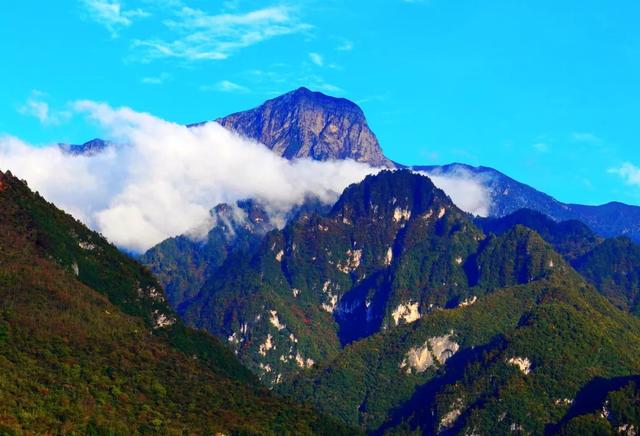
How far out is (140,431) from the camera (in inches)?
5822

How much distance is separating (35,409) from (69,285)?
154 ft

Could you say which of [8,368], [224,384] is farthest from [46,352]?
[224,384]

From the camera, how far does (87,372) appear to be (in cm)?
15612

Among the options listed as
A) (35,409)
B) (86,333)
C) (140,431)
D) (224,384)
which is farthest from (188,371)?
(35,409)

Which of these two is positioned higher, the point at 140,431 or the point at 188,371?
the point at 188,371

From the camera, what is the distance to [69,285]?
182 m

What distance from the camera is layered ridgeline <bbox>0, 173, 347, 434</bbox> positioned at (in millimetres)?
142750

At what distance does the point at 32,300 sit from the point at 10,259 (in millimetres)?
13679

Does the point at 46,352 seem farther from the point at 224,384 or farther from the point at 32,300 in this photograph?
the point at 224,384

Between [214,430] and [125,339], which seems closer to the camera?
[214,430]

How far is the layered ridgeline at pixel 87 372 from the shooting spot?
5620 inches

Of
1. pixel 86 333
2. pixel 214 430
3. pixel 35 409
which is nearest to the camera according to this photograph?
pixel 35 409

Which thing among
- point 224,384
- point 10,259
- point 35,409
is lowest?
point 35,409

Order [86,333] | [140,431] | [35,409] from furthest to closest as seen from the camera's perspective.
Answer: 1. [86,333]
2. [140,431]
3. [35,409]
